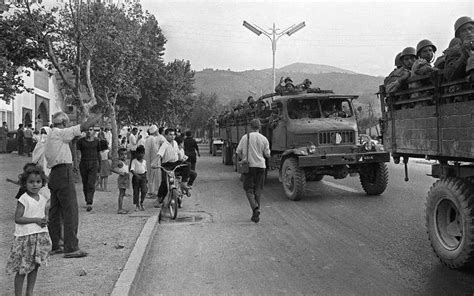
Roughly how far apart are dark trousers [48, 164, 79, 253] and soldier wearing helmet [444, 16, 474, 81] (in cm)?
455

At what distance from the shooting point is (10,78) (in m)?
13.9

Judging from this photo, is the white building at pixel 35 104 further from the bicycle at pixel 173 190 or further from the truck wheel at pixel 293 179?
the truck wheel at pixel 293 179

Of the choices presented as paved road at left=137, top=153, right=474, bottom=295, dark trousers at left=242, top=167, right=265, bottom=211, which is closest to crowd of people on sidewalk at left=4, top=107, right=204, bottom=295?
paved road at left=137, top=153, right=474, bottom=295

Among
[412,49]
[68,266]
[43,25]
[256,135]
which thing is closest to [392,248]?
[412,49]

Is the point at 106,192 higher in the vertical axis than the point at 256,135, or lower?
lower

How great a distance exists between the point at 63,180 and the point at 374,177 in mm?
7360

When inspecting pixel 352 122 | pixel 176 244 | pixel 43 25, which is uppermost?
pixel 43 25

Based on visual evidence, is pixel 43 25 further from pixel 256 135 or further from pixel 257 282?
→ pixel 257 282

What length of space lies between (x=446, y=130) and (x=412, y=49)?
1846 mm

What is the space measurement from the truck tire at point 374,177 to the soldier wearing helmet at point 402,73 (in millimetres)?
4403

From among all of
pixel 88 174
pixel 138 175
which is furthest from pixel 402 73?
pixel 88 174

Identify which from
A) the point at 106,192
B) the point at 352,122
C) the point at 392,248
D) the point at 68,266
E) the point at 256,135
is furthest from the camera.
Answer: the point at 106,192

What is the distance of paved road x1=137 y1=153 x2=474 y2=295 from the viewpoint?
4.96 metres

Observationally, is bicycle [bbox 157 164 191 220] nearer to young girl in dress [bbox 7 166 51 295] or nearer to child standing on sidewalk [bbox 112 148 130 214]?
child standing on sidewalk [bbox 112 148 130 214]
